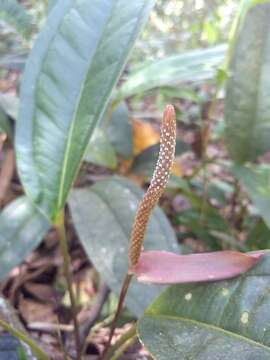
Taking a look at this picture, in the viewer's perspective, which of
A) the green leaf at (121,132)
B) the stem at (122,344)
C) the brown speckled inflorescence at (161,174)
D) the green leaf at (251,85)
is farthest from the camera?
the green leaf at (121,132)

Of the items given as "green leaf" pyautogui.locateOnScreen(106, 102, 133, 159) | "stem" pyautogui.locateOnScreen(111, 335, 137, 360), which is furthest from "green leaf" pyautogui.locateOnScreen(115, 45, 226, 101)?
"stem" pyautogui.locateOnScreen(111, 335, 137, 360)

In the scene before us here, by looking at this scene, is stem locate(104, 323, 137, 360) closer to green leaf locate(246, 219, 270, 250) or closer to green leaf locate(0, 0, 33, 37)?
green leaf locate(246, 219, 270, 250)

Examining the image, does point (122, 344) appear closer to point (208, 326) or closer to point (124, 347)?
point (124, 347)

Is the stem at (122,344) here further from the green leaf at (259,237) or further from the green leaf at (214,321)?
the green leaf at (259,237)

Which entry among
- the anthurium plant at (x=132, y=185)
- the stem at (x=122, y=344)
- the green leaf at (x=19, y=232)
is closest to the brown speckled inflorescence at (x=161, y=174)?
the anthurium plant at (x=132, y=185)

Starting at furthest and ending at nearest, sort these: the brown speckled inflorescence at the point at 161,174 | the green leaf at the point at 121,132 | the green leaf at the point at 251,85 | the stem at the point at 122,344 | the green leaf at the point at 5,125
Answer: the green leaf at the point at 121,132
the green leaf at the point at 251,85
the green leaf at the point at 5,125
the stem at the point at 122,344
the brown speckled inflorescence at the point at 161,174

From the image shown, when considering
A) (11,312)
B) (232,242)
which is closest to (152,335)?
(11,312)

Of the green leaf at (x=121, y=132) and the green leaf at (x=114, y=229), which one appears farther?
the green leaf at (x=121, y=132)
